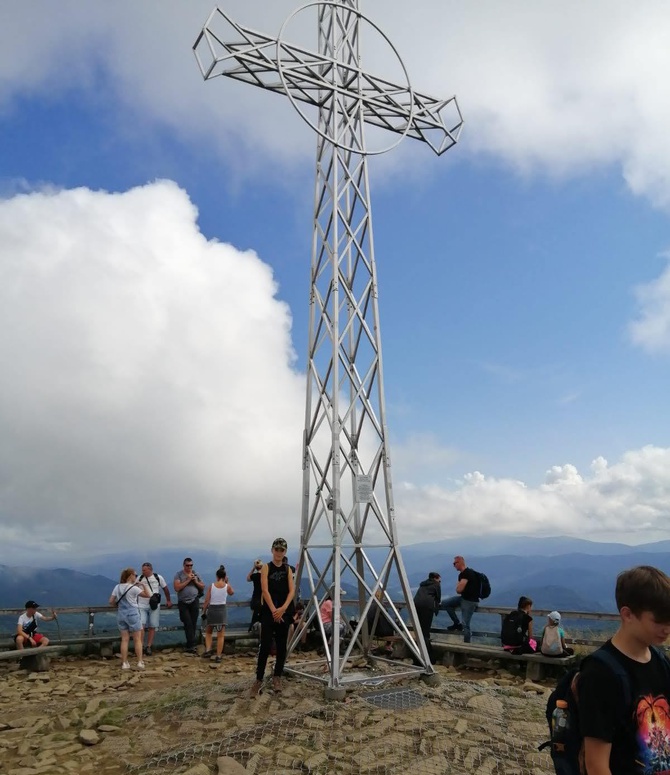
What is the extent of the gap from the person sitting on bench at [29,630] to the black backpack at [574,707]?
12.1 meters

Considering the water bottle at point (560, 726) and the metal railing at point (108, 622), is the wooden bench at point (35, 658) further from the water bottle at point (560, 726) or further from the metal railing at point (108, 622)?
the water bottle at point (560, 726)

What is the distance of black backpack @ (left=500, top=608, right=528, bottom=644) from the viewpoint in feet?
39.0

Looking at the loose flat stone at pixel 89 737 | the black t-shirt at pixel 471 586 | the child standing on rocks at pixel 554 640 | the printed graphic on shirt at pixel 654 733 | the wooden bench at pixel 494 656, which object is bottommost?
the loose flat stone at pixel 89 737

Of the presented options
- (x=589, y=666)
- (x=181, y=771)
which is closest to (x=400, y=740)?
(x=181, y=771)

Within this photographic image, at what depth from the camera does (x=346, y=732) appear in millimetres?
7379

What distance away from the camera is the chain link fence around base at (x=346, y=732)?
6590 mm

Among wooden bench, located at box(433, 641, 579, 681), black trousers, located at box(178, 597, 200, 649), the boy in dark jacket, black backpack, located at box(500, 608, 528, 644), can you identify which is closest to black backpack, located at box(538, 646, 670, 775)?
wooden bench, located at box(433, 641, 579, 681)

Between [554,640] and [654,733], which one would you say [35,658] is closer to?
[554,640]

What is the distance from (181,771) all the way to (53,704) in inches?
149

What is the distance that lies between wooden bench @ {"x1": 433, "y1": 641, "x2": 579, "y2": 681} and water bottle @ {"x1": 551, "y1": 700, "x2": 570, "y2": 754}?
8808mm

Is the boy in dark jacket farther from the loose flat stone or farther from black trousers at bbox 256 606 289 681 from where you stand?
the loose flat stone

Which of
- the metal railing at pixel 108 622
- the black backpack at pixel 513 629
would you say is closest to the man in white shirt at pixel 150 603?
the metal railing at pixel 108 622

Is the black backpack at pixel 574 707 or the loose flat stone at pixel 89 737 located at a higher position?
the black backpack at pixel 574 707

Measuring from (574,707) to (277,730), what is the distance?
17.6 ft
